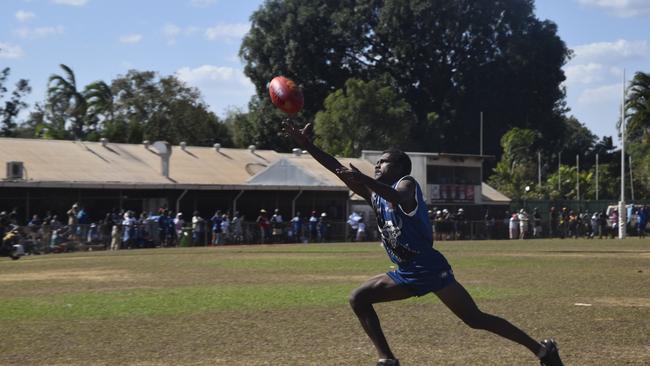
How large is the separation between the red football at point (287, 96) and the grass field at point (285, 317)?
9.66 feet

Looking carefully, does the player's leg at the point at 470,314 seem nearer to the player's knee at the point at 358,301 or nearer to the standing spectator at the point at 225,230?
the player's knee at the point at 358,301

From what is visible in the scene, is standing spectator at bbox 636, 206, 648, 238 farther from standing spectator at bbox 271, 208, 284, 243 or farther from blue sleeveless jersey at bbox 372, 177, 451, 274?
blue sleeveless jersey at bbox 372, 177, 451, 274

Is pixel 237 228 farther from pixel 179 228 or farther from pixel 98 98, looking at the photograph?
pixel 98 98

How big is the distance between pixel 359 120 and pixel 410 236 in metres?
72.7

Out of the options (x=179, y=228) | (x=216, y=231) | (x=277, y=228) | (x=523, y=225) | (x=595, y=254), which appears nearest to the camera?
(x=595, y=254)

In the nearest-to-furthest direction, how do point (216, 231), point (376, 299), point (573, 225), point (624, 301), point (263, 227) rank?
point (376, 299)
point (624, 301)
point (216, 231)
point (263, 227)
point (573, 225)

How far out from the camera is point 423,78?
326ft

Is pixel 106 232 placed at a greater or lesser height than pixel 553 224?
lesser

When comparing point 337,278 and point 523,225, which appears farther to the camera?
point 523,225

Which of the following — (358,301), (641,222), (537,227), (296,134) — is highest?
(296,134)

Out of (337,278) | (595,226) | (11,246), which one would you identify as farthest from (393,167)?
(595,226)

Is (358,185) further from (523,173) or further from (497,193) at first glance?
(523,173)

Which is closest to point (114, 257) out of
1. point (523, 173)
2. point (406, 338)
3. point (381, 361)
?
point (406, 338)

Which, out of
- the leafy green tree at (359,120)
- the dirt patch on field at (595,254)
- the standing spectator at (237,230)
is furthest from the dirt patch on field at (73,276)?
Answer: the leafy green tree at (359,120)
